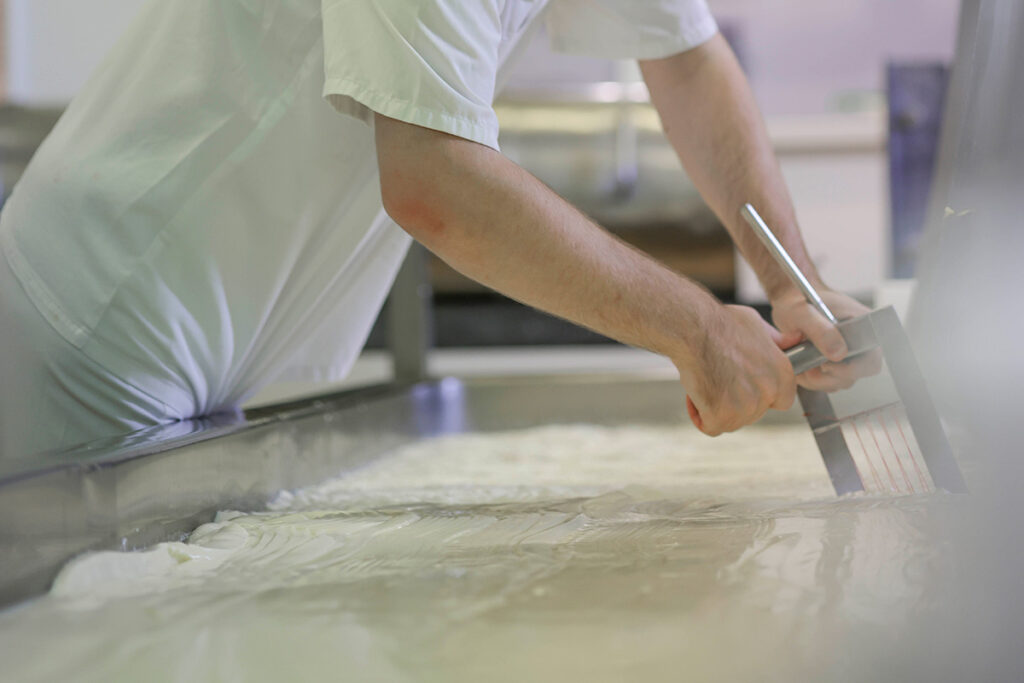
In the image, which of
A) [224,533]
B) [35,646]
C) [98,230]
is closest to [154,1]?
[98,230]

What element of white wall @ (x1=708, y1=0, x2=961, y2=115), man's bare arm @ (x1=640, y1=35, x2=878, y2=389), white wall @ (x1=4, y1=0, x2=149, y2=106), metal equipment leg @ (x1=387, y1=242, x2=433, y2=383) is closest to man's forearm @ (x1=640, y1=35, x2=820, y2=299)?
man's bare arm @ (x1=640, y1=35, x2=878, y2=389)

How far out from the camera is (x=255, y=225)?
2.24 feet

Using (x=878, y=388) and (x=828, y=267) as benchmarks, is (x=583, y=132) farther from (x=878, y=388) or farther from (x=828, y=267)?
(x=878, y=388)

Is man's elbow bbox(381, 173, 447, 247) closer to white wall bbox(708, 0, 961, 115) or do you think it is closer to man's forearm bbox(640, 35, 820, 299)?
man's forearm bbox(640, 35, 820, 299)

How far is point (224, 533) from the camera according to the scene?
492 mm

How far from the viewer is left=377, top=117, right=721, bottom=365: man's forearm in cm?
54

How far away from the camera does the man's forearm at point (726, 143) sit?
3.00ft

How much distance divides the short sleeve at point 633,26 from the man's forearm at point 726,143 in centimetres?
3

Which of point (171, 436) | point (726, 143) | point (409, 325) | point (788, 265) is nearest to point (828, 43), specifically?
point (409, 325)

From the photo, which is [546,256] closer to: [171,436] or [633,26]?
[171,436]

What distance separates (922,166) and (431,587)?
79.6 inches

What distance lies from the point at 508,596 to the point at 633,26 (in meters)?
0.75

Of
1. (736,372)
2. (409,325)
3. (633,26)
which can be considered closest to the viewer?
(736,372)

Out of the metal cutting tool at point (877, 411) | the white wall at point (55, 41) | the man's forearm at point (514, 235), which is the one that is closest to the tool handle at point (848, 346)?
the metal cutting tool at point (877, 411)
